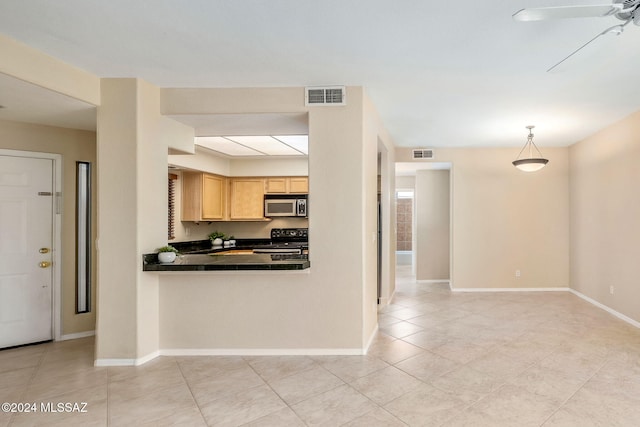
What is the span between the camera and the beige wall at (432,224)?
24.8ft

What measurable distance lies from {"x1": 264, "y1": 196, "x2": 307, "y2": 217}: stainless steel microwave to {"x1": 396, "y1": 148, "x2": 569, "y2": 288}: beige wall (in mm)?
2049

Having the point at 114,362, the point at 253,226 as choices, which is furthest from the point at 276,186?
the point at 114,362

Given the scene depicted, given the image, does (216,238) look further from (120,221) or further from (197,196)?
(120,221)

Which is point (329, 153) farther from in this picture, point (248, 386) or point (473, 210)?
point (473, 210)

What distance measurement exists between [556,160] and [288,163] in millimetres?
4811

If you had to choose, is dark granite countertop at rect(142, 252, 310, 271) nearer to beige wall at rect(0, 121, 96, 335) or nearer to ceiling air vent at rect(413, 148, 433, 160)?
beige wall at rect(0, 121, 96, 335)

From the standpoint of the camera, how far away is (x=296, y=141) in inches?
203

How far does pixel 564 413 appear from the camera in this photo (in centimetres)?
247

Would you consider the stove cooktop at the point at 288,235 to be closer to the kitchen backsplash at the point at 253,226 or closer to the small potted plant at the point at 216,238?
the kitchen backsplash at the point at 253,226

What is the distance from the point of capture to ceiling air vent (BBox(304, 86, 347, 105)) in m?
3.46

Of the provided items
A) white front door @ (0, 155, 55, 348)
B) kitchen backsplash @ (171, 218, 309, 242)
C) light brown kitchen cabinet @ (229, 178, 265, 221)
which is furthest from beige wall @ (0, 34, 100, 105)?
kitchen backsplash @ (171, 218, 309, 242)

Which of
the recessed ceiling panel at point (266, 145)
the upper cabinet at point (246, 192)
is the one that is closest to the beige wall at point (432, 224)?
the upper cabinet at point (246, 192)

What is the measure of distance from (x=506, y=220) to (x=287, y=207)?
397 cm

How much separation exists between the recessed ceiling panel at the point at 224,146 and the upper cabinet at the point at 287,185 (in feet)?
2.28
